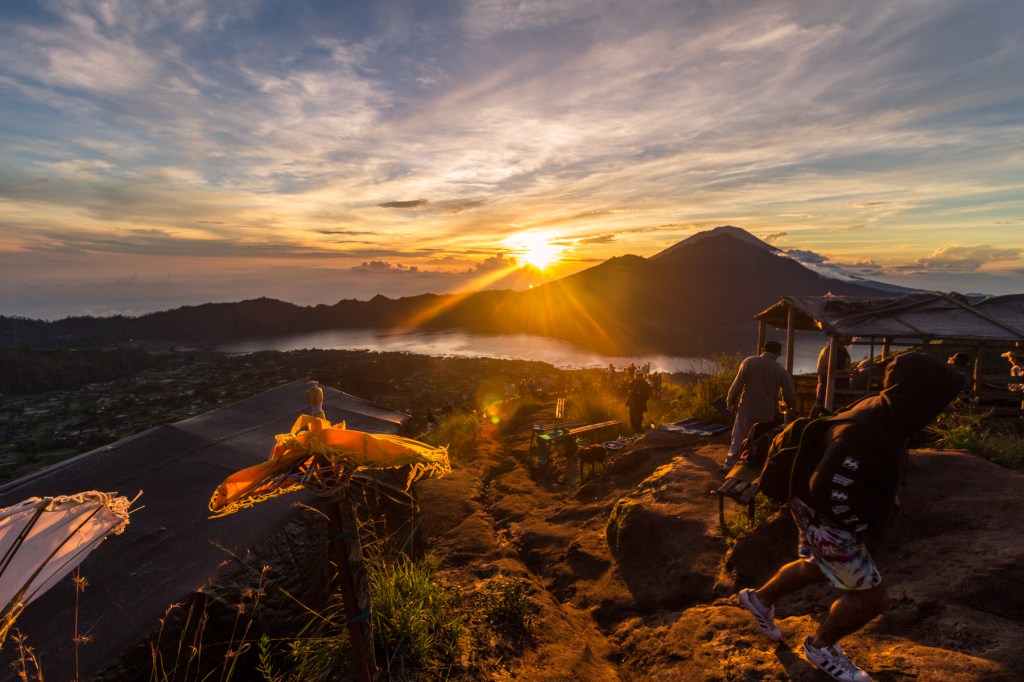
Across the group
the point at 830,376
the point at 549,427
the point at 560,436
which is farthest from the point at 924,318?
the point at 549,427

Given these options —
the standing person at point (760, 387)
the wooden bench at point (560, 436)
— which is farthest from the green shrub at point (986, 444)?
the wooden bench at point (560, 436)

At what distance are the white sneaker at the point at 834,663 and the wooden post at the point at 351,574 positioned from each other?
2.72m

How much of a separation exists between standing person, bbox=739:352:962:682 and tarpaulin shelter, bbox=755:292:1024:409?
6.24 meters

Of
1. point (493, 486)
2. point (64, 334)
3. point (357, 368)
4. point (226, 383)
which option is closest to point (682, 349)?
point (357, 368)

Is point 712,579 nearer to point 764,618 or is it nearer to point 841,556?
point 764,618

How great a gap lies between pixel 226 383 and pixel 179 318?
81.9 meters

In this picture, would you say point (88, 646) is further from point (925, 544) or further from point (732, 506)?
point (925, 544)

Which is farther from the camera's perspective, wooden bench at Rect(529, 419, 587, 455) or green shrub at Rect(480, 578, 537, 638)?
wooden bench at Rect(529, 419, 587, 455)

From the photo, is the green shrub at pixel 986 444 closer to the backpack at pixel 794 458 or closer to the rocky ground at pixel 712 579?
the rocky ground at pixel 712 579

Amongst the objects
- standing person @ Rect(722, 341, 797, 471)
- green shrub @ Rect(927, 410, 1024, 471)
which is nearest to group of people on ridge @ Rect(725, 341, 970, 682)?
standing person @ Rect(722, 341, 797, 471)

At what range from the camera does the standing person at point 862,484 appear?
2506mm

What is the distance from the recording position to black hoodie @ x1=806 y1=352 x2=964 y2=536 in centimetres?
250

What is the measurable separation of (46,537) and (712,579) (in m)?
5.10

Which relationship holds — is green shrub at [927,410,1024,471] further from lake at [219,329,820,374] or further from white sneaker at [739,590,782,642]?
lake at [219,329,820,374]
